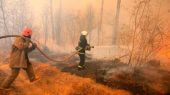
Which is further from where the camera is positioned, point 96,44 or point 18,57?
point 96,44

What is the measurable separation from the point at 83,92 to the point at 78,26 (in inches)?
605

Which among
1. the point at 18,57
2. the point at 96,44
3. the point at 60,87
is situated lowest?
the point at 96,44

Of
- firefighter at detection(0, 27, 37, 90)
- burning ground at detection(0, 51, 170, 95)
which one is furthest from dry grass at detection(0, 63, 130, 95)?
firefighter at detection(0, 27, 37, 90)

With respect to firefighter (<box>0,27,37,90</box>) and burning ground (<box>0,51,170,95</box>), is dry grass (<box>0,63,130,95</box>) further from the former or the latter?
firefighter (<box>0,27,37,90</box>)

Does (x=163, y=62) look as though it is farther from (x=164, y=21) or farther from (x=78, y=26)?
(x=78, y=26)

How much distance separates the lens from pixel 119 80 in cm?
1016

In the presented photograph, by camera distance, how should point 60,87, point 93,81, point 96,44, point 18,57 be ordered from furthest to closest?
1. point 96,44
2. point 93,81
3. point 60,87
4. point 18,57

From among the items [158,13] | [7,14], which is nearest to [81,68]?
[158,13]

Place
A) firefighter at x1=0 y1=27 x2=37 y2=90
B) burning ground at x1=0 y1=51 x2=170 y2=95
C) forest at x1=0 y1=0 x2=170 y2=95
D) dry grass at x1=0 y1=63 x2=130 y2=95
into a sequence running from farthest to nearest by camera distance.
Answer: forest at x1=0 y1=0 x2=170 y2=95 → burning ground at x1=0 y1=51 x2=170 y2=95 → dry grass at x1=0 y1=63 x2=130 y2=95 → firefighter at x1=0 y1=27 x2=37 y2=90

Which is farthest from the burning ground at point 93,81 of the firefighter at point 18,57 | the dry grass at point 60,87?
the firefighter at point 18,57

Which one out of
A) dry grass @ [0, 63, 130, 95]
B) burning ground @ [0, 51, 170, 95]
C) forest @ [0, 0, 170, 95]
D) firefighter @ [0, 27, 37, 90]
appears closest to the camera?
firefighter @ [0, 27, 37, 90]

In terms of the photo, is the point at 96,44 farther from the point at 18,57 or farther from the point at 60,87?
the point at 18,57

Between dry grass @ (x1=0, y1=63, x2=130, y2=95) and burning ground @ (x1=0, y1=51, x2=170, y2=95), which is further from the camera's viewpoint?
burning ground @ (x1=0, y1=51, x2=170, y2=95)

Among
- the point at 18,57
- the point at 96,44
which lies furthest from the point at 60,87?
Result: the point at 96,44
